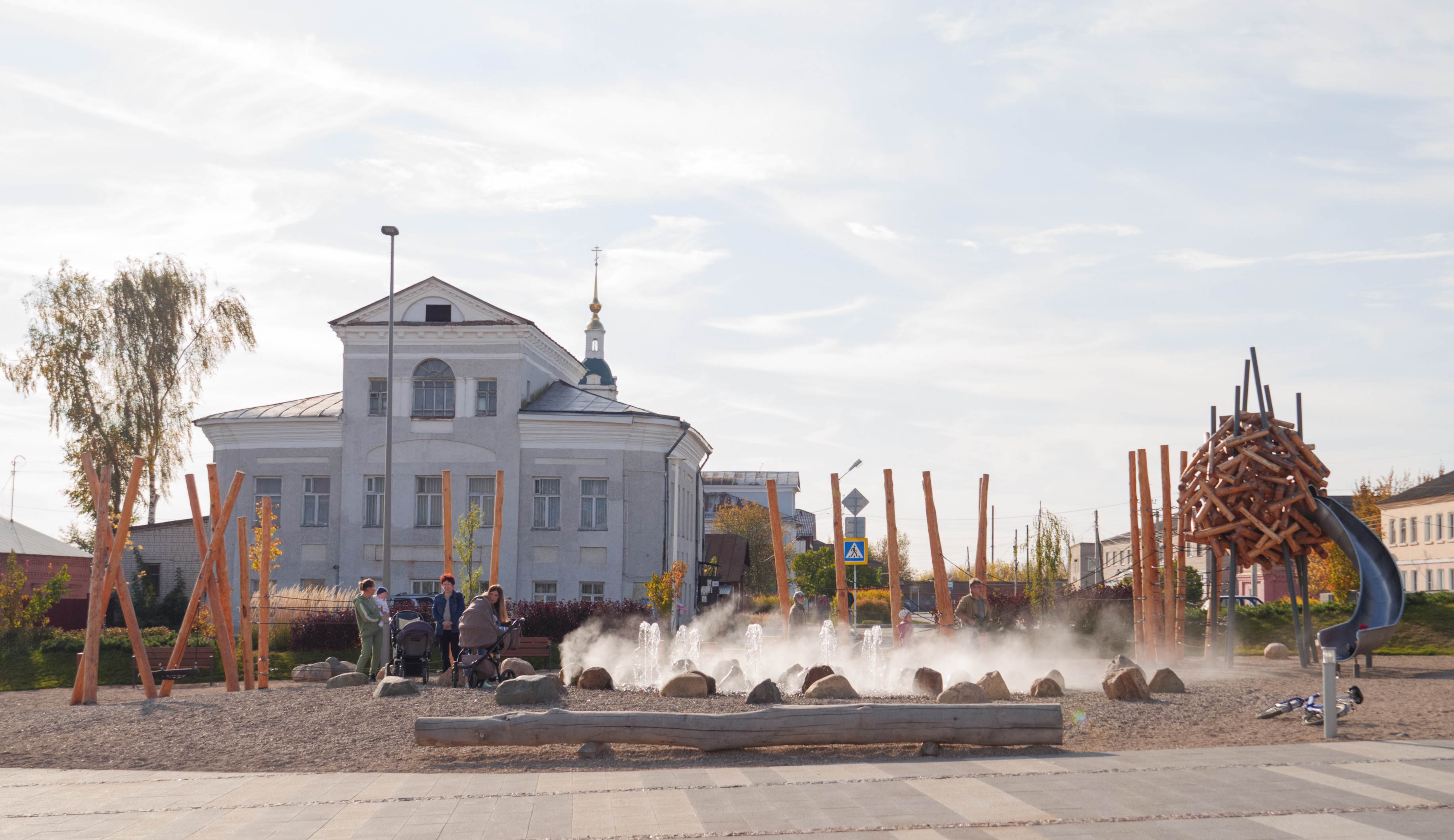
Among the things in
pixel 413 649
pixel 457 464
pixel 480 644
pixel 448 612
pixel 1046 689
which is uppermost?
pixel 457 464

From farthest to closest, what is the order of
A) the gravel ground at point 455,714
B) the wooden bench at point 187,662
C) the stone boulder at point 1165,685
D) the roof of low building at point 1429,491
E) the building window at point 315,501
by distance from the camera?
the roof of low building at point 1429,491, the building window at point 315,501, the wooden bench at point 187,662, the stone boulder at point 1165,685, the gravel ground at point 455,714

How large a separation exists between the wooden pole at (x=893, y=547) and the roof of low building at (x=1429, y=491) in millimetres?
45613

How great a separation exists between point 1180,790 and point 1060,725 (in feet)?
6.58

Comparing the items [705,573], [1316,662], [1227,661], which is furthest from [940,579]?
[705,573]

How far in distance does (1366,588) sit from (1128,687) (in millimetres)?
7080

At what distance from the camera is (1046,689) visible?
51.0 ft

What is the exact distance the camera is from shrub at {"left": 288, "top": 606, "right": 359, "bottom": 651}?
28.1 meters

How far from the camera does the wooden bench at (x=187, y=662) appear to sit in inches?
873

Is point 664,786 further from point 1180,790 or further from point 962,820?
point 1180,790

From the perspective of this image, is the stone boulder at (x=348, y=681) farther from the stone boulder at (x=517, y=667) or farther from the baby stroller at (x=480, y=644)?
the stone boulder at (x=517, y=667)

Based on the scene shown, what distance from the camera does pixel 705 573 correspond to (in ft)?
196


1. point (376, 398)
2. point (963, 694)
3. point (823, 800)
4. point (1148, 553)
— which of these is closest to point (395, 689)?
point (963, 694)

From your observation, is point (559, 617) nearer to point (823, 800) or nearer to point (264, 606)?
point (264, 606)

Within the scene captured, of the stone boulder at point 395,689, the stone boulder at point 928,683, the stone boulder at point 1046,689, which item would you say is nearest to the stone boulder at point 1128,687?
the stone boulder at point 1046,689
